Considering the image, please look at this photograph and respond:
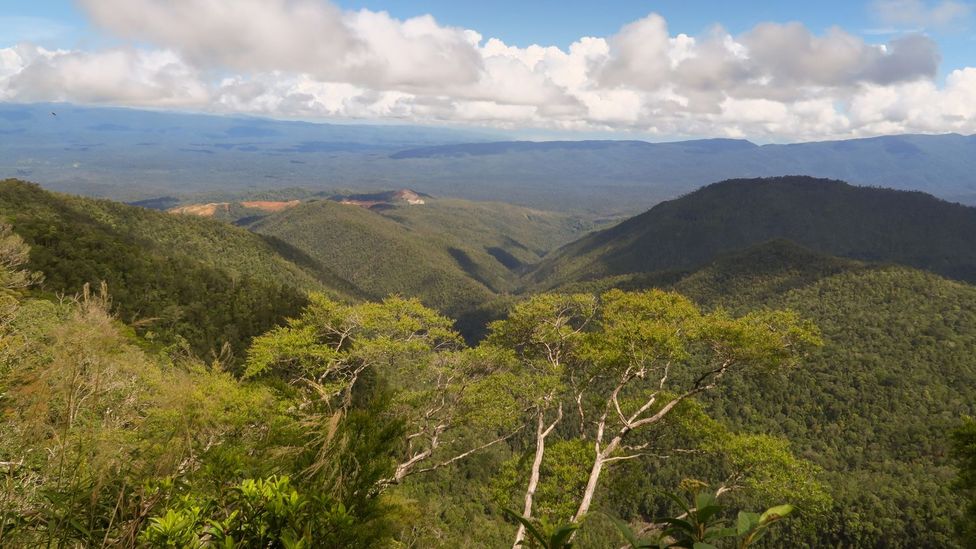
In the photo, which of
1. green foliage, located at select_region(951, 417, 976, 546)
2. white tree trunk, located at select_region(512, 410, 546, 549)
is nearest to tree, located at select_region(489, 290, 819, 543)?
white tree trunk, located at select_region(512, 410, 546, 549)

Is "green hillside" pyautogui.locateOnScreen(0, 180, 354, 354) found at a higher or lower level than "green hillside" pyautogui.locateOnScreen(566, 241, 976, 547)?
higher

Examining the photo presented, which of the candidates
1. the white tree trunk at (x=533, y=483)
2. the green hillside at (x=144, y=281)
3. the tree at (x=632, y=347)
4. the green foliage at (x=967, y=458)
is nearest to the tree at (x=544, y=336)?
the tree at (x=632, y=347)

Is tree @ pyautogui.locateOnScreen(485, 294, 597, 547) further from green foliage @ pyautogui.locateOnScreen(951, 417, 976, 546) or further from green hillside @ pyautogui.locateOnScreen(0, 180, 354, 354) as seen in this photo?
green hillside @ pyautogui.locateOnScreen(0, 180, 354, 354)

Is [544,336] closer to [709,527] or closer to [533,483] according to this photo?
[533,483]

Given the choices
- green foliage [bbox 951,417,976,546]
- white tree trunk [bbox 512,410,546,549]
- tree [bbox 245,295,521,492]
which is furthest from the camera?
green foliage [bbox 951,417,976,546]

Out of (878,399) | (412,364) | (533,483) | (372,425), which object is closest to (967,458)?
(533,483)

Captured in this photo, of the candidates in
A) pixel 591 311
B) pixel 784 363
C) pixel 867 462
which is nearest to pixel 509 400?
pixel 591 311

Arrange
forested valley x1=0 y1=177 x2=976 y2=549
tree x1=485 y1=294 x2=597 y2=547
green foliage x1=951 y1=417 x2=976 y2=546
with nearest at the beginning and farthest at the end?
forested valley x1=0 y1=177 x2=976 y2=549, green foliage x1=951 y1=417 x2=976 y2=546, tree x1=485 y1=294 x2=597 y2=547

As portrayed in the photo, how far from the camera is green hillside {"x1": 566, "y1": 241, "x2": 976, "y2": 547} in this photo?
65500 millimetres

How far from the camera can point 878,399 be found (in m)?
85.6

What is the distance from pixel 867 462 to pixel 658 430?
86825mm

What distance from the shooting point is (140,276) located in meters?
61.3

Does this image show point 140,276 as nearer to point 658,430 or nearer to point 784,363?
point 658,430

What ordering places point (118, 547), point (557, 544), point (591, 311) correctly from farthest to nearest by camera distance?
point (591, 311)
point (118, 547)
point (557, 544)
